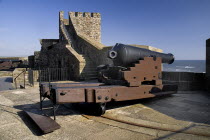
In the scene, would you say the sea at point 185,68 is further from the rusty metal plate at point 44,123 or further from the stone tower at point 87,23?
the rusty metal plate at point 44,123

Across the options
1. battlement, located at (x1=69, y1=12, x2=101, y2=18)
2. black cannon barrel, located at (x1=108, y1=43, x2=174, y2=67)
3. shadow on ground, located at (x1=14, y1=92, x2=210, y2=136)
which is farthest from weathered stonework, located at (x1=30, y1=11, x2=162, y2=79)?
shadow on ground, located at (x1=14, y1=92, x2=210, y2=136)

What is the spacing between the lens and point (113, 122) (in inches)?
153

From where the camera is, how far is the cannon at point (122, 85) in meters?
4.01

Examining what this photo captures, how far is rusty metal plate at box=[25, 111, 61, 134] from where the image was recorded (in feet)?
10.9

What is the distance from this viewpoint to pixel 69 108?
507 cm

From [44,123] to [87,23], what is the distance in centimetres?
1350

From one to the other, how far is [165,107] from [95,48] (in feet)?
24.6

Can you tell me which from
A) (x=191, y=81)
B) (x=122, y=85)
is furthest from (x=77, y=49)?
(x=122, y=85)

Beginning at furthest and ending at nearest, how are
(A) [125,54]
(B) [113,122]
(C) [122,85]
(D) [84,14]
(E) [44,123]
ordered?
(D) [84,14]
(A) [125,54]
(C) [122,85]
(B) [113,122]
(E) [44,123]

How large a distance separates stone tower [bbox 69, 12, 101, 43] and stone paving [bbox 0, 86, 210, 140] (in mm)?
10838

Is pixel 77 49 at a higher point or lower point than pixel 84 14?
lower

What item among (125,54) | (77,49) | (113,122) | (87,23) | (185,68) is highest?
(87,23)

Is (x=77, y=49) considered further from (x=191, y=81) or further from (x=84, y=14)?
(x=191, y=81)

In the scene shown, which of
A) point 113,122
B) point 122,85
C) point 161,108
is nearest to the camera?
point 113,122
